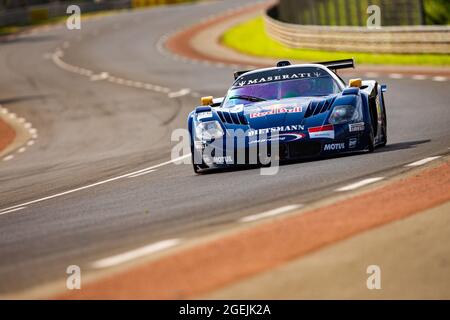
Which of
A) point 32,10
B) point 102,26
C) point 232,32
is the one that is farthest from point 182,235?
point 32,10

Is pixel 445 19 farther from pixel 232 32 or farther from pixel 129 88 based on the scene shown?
pixel 232 32

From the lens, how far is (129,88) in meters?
34.4

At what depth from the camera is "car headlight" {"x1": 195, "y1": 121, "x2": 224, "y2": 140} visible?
12578 mm

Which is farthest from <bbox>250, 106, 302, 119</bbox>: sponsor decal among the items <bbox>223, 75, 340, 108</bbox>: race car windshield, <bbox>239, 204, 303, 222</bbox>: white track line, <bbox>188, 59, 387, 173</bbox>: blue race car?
<bbox>239, 204, 303, 222</bbox>: white track line

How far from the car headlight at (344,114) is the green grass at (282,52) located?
729 inches

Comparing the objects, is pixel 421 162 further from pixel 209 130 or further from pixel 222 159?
pixel 209 130

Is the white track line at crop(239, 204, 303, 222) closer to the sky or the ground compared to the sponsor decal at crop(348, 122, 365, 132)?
closer to the sky

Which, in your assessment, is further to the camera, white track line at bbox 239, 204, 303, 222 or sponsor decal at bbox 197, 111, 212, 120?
sponsor decal at bbox 197, 111, 212, 120

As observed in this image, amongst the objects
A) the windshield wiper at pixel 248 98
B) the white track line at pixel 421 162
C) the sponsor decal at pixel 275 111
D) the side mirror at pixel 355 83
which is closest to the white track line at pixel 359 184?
the white track line at pixel 421 162

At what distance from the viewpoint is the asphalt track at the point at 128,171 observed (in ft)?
28.6

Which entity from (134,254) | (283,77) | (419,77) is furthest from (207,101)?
(419,77)

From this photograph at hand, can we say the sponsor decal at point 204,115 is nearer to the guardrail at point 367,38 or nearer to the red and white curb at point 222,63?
the red and white curb at point 222,63

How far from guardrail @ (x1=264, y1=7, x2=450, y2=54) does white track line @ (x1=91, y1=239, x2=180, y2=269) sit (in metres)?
23.7

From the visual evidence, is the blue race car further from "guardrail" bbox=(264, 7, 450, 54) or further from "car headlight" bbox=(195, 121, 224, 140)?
"guardrail" bbox=(264, 7, 450, 54)
